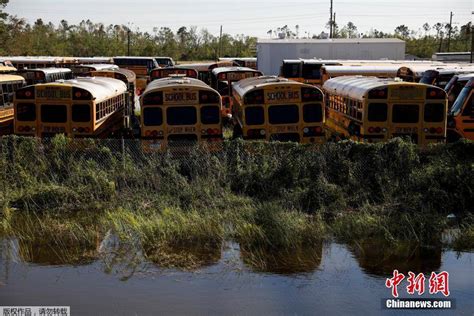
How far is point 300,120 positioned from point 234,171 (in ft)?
10.3

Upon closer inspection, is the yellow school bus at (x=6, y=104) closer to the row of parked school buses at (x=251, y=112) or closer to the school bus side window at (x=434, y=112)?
the row of parked school buses at (x=251, y=112)

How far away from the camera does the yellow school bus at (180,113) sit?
51.2 ft

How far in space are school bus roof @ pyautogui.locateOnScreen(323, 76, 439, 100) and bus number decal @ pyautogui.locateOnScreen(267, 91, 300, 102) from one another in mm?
1655

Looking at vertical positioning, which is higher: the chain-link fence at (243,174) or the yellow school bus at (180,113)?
the yellow school bus at (180,113)

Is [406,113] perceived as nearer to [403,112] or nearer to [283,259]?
[403,112]

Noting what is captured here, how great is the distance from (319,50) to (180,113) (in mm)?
35559

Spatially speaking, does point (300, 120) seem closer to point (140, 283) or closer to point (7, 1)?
point (140, 283)

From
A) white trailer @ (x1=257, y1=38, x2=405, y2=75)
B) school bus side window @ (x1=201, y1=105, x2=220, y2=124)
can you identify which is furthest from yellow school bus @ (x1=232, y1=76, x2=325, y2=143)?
white trailer @ (x1=257, y1=38, x2=405, y2=75)

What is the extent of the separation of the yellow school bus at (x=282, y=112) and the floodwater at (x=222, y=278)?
5364mm

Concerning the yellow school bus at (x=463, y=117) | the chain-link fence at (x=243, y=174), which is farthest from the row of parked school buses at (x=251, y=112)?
the yellow school bus at (x=463, y=117)

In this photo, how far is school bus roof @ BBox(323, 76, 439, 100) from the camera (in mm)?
15789

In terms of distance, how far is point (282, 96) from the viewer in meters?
15.9

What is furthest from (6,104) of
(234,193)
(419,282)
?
(419,282)

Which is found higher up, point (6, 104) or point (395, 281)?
point (6, 104)
